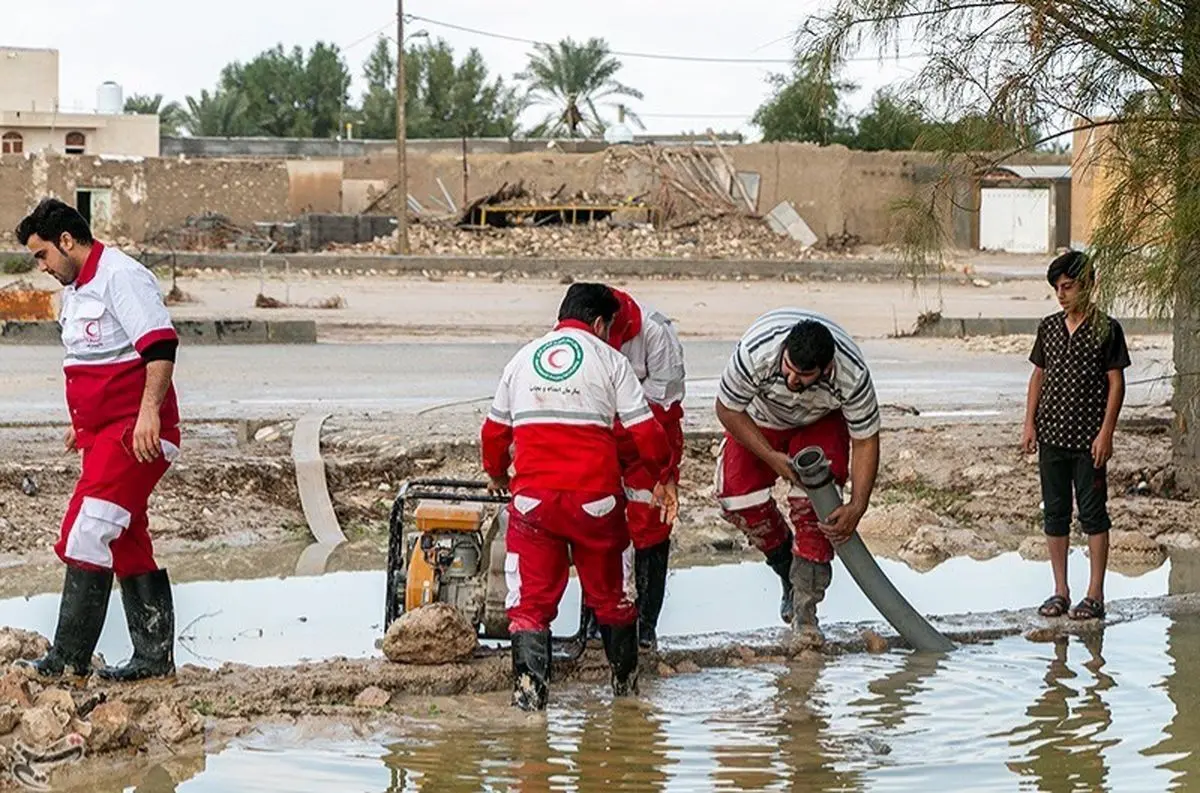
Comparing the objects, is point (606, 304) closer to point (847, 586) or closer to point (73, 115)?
point (847, 586)

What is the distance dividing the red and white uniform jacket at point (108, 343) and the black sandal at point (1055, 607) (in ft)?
13.3

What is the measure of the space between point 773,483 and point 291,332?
47.0 feet

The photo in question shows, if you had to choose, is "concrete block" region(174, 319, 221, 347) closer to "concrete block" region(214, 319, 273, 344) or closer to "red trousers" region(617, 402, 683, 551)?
"concrete block" region(214, 319, 273, 344)

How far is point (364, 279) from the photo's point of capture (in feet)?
112

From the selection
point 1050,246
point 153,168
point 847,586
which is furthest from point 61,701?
point 1050,246

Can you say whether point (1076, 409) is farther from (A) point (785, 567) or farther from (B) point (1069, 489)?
(A) point (785, 567)

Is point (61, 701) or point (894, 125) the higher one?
point (894, 125)

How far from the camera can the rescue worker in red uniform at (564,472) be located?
6.18 metres

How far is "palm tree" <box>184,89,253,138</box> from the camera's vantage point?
7575 cm

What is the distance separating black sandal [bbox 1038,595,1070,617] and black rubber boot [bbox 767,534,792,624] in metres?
1.16

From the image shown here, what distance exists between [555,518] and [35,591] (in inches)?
135

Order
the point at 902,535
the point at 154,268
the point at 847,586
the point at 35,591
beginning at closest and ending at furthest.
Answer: the point at 35,591, the point at 847,586, the point at 902,535, the point at 154,268

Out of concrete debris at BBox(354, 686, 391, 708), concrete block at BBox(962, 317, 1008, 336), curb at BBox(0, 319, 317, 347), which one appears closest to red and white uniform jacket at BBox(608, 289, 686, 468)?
concrete debris at BBox(354, 686, 391, 708)

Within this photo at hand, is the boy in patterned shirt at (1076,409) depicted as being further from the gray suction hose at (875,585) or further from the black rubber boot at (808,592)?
the black rubber boot at (808,592)
